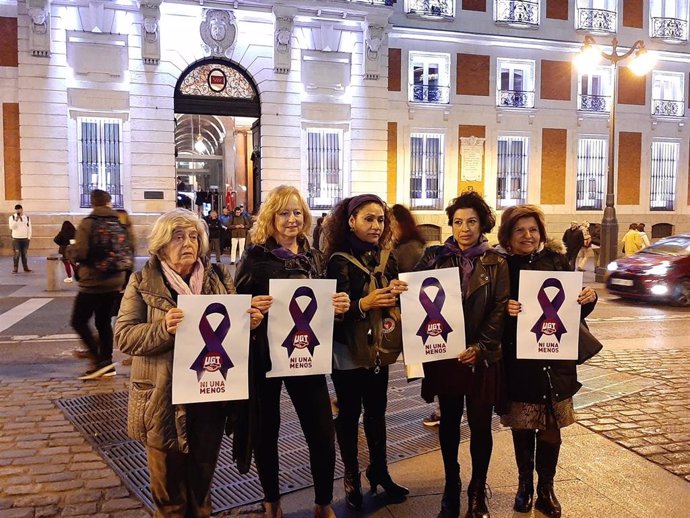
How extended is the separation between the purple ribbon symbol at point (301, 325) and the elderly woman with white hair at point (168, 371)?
255 mm

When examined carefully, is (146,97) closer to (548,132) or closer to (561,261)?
(548,132)

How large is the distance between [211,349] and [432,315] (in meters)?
1.33

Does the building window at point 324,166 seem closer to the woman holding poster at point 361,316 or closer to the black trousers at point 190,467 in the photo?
the woman holding poster at point 361,316

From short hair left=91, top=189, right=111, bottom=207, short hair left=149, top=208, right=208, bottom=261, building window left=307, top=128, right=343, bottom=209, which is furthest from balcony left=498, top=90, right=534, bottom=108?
short hair left=149, top=208, right=208, bottom=261

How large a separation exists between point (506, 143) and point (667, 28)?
948 centimetres

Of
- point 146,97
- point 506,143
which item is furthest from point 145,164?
point 506,143

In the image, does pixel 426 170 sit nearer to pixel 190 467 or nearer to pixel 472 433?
pixel 472 433

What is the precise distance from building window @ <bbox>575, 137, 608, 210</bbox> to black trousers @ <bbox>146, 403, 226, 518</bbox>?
2639 centimetres

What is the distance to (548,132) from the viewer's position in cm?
2650

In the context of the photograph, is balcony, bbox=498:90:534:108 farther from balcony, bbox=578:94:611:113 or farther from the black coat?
the black coat

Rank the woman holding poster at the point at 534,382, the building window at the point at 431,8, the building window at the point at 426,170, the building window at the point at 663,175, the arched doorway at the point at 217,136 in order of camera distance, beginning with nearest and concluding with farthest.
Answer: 1. the woman holding poster at the point at 534,382
2. the arched doorway at the point at 217,136
3. the building window at the point at 431,8
4. the building window at the point at 426,170
5. the building window at the point at 663,175

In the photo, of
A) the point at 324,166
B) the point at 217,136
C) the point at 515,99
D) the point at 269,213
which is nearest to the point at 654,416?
the point at 269,213

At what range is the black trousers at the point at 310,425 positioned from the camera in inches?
143

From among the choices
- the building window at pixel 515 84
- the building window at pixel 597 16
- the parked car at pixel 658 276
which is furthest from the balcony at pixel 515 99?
the parked car at pixel 658 276
